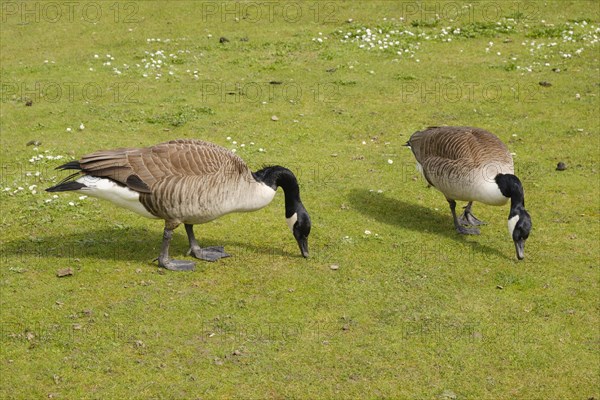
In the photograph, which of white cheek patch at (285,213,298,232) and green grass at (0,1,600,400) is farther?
white cheek patch at (285,213,298,232)

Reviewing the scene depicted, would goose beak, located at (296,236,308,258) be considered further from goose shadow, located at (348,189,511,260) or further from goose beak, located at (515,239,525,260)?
goose beak, located at (515,239,525,260)

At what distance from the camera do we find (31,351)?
760 cm

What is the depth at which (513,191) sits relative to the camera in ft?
32.3

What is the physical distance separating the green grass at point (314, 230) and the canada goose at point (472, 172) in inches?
19.9

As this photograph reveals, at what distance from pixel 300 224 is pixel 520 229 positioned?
2941 mm

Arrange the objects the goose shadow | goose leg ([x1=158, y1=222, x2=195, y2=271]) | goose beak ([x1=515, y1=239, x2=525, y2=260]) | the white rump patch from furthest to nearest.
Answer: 1. the goose shadow
2. goose beak ([x1=515, y1=239, x2=525, y2=260])
3. goose leg ([x1=158, y1=222, x2=195, y2=271])
4. the white rump patch

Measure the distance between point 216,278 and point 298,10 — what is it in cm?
1406

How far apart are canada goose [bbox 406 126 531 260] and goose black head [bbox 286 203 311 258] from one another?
7.65ft

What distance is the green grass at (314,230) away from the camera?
7570 mm

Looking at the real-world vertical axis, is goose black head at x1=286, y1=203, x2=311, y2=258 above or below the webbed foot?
above

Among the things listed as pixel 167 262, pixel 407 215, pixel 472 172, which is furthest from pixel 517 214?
pixel 167 262

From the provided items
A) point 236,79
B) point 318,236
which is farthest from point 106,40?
point 318,236

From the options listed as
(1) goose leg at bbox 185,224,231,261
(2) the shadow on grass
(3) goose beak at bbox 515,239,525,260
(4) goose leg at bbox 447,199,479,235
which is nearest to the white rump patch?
(1) goose leg at bbox 185,224,231,261

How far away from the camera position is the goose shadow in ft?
35.3
